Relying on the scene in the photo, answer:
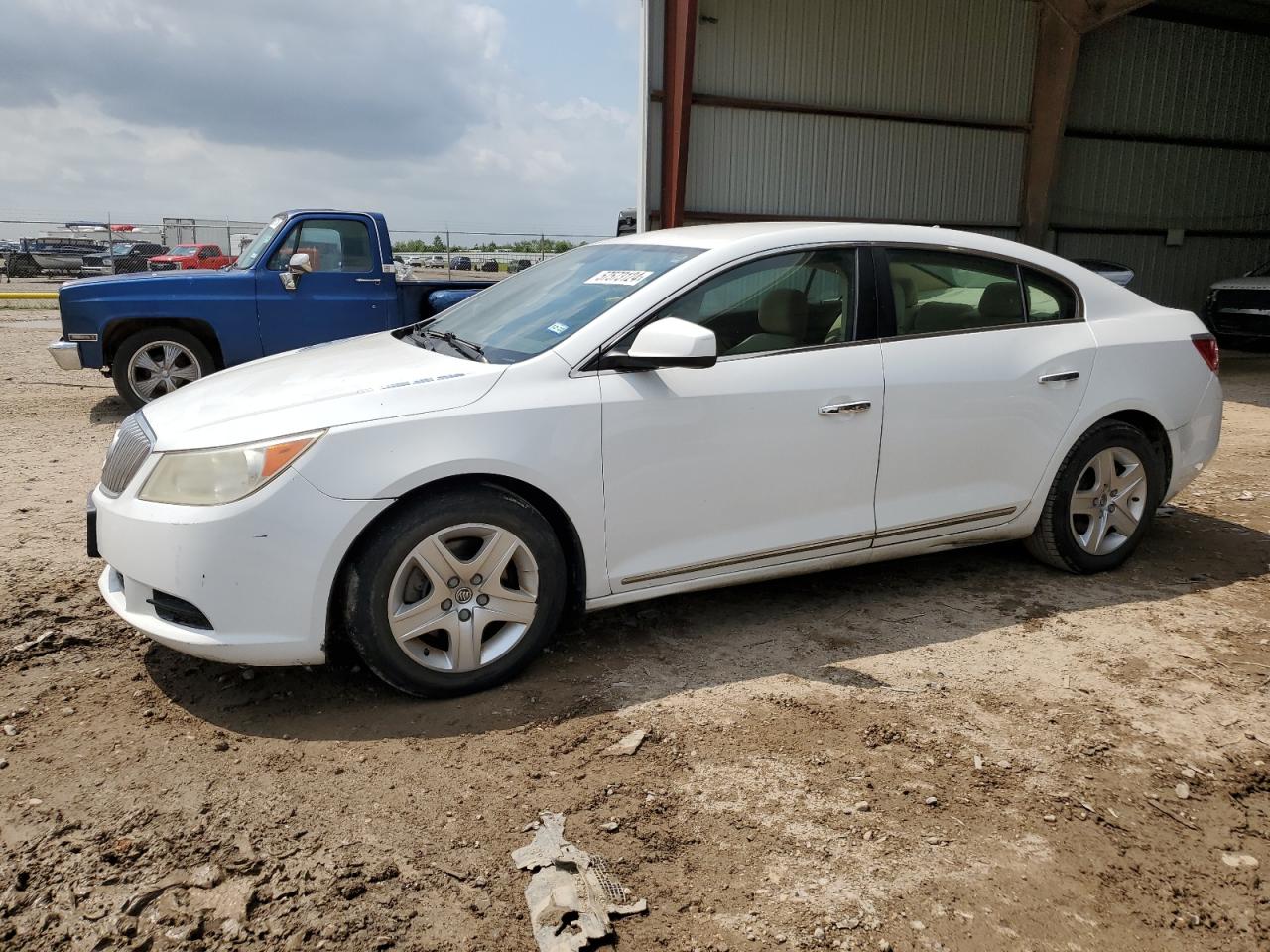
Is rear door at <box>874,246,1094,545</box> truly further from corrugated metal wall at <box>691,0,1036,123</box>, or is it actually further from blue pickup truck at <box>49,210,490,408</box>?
corrugated metal wall at <box>691,0,1036,123</box>

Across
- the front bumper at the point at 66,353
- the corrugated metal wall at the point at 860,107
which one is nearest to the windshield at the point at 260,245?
the front bumper at the point at 66,353

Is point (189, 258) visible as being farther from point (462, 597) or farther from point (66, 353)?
point (462, 597)

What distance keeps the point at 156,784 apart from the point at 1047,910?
240 cm

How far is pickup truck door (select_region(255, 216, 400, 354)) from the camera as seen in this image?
28.6 feet

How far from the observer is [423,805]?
2.72 m

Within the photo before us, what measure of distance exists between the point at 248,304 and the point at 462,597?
251 inches

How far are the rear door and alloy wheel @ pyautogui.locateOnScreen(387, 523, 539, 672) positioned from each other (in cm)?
151

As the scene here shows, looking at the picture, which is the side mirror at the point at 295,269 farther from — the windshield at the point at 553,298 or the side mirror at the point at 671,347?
the side mirror at the point at 671,347

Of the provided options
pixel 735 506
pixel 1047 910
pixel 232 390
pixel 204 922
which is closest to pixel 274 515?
pixel 232 390

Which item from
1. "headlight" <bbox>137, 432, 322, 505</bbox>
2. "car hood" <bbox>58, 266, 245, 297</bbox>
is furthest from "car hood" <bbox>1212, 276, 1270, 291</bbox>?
"headlight" <bbox>137, 432, 322, 505</bbox>

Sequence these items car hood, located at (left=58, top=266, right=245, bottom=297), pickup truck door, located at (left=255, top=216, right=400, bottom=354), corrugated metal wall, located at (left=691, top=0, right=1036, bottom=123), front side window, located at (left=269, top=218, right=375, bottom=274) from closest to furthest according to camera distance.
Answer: car hood, located at (left=58, top=266, right=245, bottom=297) < pickup truck door, located at (left=255, top=216, right=400, bottom=354) < front side window, located at (left=269, top=218, right=375, bottom=274) < corrugated metal wall, located at (left=691, top=0, right=1036, bottom=123)

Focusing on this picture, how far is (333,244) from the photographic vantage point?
8.92 metres

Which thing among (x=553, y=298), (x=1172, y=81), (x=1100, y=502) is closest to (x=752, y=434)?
(x=553, y=298)

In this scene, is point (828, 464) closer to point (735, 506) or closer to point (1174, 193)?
point (735, 506)
